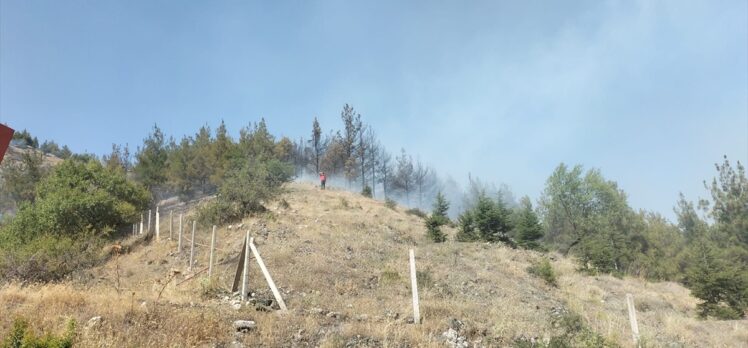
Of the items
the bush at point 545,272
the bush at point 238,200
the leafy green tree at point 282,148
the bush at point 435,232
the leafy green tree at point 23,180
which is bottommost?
the bush at point 545,272

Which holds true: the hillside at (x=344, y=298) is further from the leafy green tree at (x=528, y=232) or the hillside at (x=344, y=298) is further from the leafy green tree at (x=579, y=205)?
the leafy green tree at (x=579, y=205)

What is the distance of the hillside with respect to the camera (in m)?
7.24

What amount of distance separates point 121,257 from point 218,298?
13.5 meters

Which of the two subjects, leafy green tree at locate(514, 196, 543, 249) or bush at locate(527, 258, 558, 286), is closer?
bush at locate(527, 258, 558, 286)

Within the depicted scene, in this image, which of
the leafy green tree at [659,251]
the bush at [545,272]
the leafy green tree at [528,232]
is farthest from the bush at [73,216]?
the leafy green tree at [659,251]

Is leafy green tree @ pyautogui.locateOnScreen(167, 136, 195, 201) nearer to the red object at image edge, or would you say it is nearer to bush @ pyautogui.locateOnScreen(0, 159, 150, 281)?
bush @ pyautogui.locateOnScreen(0, 159, 150, 281)

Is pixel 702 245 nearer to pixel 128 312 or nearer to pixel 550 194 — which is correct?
pixel 128 312

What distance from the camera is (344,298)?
11570 mm

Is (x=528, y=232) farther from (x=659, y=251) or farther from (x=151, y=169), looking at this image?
(x=151, y=169)

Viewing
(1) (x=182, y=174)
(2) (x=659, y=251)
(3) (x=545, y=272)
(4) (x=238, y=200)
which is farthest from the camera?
(1) (x=182, y=174)

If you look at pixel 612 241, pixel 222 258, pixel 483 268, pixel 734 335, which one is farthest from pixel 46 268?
pixel 612 241

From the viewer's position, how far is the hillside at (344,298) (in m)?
7.24

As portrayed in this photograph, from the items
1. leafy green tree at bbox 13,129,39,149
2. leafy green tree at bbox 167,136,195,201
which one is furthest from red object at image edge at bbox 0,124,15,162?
leafy green tree at bbox 13,129,39,149

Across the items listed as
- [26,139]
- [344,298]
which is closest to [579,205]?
[344,298]
